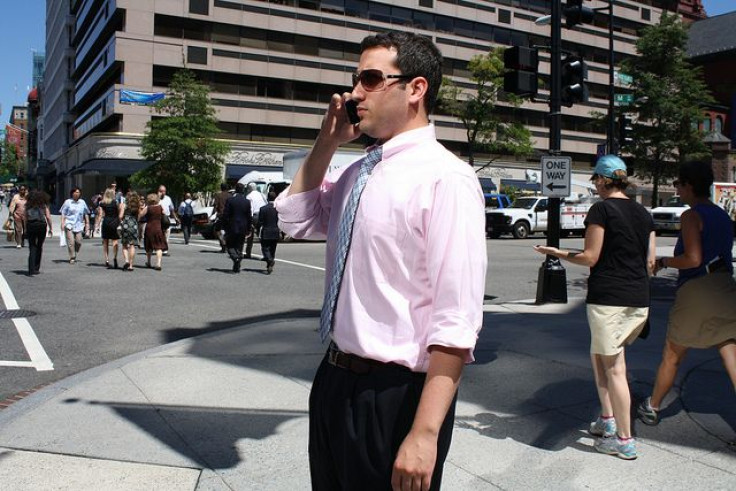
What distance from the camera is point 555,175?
1035cm

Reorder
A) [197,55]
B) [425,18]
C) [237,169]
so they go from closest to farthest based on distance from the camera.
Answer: [197,55] < [237,169] < [425,18]

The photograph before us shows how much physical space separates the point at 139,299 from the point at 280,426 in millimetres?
6474

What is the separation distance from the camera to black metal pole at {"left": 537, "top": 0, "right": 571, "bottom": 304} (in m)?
10.1

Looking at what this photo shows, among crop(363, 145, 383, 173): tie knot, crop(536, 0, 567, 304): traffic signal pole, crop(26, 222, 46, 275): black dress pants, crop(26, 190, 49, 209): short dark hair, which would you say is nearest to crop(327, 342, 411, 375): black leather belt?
crop(363, 145, 383, 173): tie knot

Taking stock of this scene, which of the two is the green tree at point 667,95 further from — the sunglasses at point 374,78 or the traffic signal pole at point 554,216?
the sunglasses at point 374,78

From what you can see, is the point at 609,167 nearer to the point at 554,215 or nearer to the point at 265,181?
the point at 554,215

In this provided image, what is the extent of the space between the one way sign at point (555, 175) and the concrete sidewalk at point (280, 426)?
399 cm

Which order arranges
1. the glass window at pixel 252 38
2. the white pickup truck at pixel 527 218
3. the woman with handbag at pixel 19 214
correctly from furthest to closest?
the glass window at pixel 252 38 → the white pickup truck at pixel 527 218 → the woman with handbag at pixel 19 214

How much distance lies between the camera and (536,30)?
58719mm

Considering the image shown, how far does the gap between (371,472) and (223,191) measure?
17.0 m

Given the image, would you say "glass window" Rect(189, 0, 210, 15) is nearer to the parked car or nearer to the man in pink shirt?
the parked car

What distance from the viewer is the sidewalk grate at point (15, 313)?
8669 millimetres

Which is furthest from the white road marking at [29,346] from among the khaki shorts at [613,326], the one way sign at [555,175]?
the one way sign at [555,175]

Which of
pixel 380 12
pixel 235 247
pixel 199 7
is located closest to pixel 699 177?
pixel 235 247
